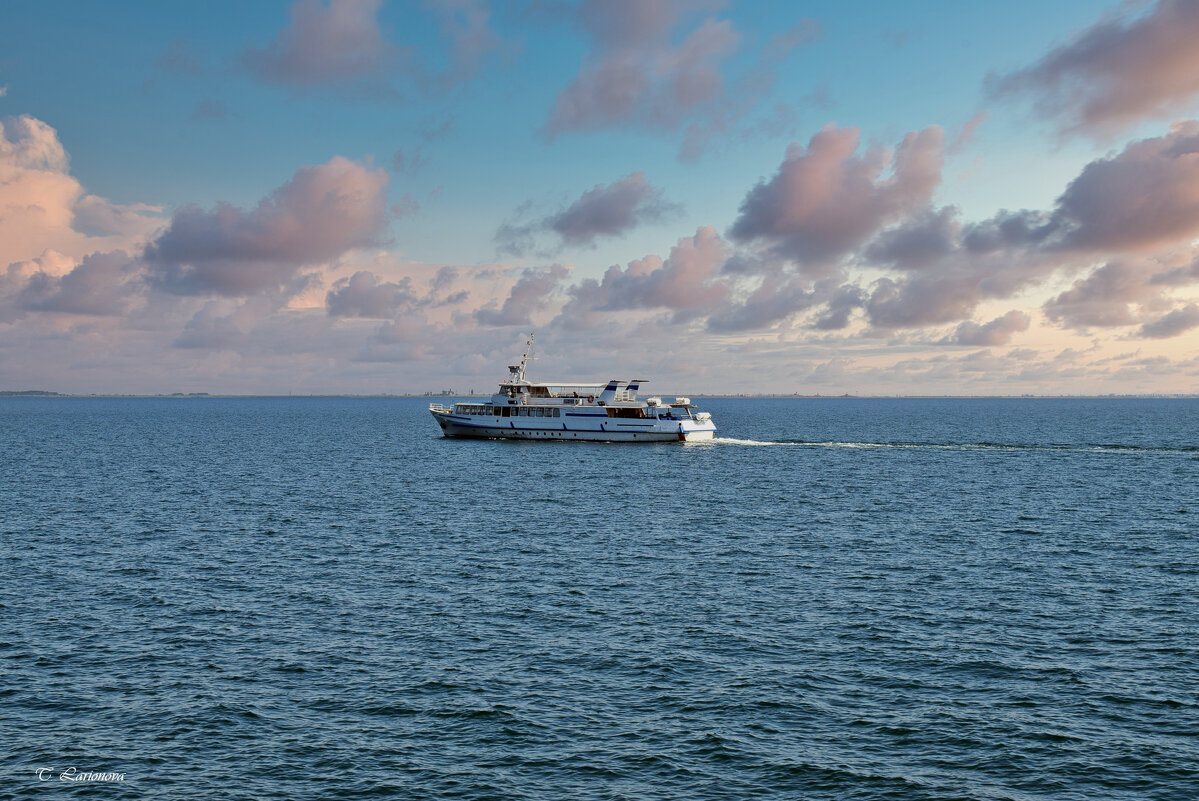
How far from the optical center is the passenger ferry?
138125 millimetres

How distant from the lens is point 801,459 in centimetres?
11938

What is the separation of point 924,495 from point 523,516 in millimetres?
40439

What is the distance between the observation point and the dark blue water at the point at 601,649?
78.1 ft

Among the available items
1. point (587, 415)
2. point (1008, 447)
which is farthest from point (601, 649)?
point (1008, 447)

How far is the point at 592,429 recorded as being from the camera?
139875 mm

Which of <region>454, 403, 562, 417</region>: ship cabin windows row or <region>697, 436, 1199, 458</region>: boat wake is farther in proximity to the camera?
<region>454, 403, 562, 417</region>: ship cabin windows row

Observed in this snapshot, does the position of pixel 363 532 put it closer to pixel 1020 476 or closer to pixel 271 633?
pixel 271 633

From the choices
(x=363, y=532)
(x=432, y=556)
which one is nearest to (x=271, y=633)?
(x=432, y=556)

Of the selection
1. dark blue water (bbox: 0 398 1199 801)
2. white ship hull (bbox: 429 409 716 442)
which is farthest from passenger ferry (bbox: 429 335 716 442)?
dark blue water (bbox: 0 398 1199 801)

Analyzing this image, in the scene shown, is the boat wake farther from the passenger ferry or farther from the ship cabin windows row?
the ship cabin windows row

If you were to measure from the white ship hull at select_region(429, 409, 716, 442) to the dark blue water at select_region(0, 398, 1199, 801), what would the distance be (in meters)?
62.0

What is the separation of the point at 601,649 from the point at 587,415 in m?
105

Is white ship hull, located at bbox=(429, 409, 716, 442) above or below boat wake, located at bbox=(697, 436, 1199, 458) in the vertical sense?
above

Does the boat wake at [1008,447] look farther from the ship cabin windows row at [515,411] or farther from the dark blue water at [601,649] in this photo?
the dark blue water at [601,649]
